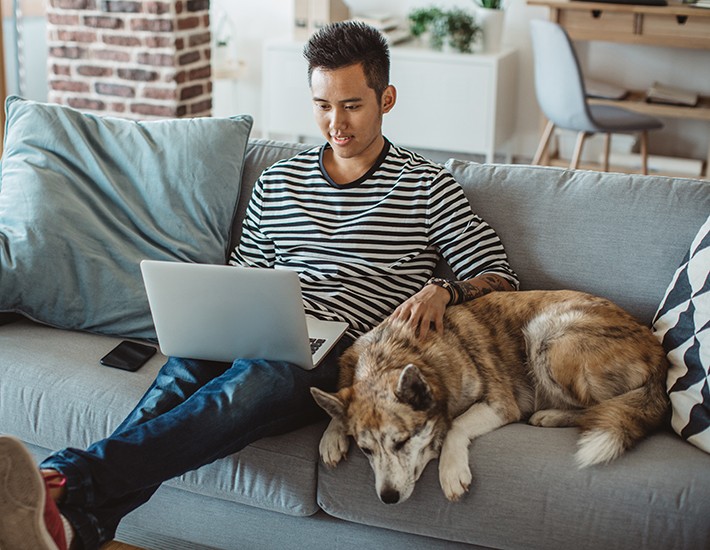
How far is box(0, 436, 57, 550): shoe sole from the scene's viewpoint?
4.93 feet

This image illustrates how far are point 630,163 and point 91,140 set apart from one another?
126 inches

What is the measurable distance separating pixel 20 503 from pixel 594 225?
1457mm

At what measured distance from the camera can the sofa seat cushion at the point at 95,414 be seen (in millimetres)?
1945

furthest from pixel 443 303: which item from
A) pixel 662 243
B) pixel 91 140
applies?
pixel 91 140

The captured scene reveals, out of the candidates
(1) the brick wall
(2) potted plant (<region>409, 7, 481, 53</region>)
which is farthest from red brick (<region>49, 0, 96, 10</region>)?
(2) potted plant (<region>409, 7, 481, 53</region>)

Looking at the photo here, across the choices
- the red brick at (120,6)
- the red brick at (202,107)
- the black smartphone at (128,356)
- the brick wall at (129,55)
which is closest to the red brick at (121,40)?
the brick wall at (129,55)

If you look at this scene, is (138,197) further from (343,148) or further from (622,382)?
(622,382)

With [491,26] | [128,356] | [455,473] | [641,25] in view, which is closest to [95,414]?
[128,356]

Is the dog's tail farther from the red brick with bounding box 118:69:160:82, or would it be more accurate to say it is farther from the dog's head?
the red brick with bounding box 118:69:160:82

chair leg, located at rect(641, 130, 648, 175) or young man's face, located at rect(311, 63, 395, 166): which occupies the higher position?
young man's face, located at rect(311, 63, 395, 166)

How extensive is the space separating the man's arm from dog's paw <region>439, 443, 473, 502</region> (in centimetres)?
29

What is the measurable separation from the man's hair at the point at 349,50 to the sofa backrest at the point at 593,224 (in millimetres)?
358

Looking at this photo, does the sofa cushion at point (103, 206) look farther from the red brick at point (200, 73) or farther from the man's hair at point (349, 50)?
the red brick at point (200, 73)

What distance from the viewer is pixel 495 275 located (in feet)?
7.28
